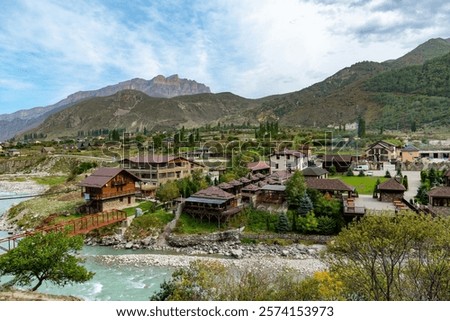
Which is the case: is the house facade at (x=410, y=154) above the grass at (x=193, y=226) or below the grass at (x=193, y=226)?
above

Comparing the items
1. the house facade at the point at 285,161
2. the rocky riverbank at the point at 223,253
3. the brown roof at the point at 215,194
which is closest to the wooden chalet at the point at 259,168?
the house facade at the point at 285,161

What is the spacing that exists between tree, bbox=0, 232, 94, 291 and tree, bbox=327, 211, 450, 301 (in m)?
8.66

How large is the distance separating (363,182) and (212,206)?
54.9 feet

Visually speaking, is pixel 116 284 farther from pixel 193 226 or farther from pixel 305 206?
pixel 305 206

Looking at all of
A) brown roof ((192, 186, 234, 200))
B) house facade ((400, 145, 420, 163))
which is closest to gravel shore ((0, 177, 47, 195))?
brown roof ((192, 186, 234, 200))

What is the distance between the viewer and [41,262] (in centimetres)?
1089

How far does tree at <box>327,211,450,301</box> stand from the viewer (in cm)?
784

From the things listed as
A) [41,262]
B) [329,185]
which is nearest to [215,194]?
[329,185]

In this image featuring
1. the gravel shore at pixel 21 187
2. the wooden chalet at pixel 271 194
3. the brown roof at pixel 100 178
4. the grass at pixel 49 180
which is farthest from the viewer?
the grass at pixel 49 180

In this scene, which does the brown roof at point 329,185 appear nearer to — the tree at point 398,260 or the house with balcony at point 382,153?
the tree at point 398,260

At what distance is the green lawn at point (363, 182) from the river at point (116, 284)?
18.7m

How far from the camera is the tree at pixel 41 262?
1079 centimetres

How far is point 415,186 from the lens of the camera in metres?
29.9
